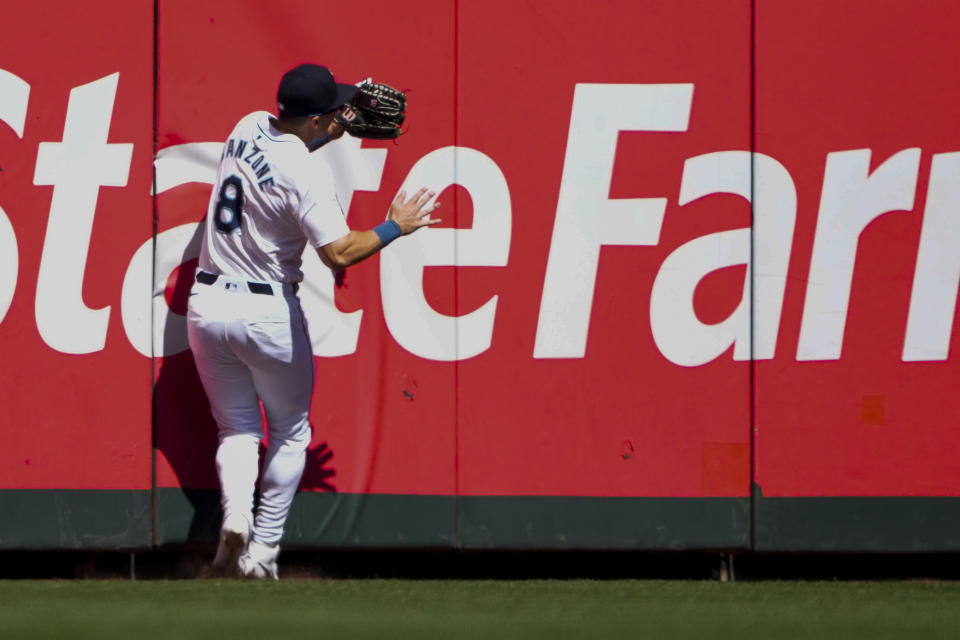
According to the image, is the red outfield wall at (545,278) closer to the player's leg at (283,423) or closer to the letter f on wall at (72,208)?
the letter f on wall at (72,208)

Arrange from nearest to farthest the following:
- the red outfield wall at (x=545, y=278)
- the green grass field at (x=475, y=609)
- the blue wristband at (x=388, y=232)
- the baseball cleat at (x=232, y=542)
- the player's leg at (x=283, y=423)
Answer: the green grass field at (x=475, y=609), the blue wristband at (x=388, y=232), the baseball cleat at (x=232, y=542), the player's leg at (x=283, y=423), the red outfield wall at (x=545, y=278)

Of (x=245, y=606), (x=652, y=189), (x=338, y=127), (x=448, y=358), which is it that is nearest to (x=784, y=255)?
(x=652, y=189)

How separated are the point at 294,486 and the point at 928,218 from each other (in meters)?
2.63

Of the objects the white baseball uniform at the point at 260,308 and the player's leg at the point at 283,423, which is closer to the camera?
the white baseball uniform at the point at 260,308

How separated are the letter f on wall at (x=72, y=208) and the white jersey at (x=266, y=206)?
0.57 meters

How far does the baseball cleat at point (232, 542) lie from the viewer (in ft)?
14.2

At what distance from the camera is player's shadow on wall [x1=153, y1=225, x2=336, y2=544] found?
4742mm

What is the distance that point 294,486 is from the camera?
4523mm

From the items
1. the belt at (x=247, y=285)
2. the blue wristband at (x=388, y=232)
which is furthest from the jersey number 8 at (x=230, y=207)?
the blue wristband at (x=388, y=232)

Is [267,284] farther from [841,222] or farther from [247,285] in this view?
[841,222]

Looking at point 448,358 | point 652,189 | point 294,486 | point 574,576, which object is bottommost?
point 574,576

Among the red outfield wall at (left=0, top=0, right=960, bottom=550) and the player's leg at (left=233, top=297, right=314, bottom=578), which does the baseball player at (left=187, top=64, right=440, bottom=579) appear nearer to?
the player's leg at (left=233, top=297, right=314, bottom=578)

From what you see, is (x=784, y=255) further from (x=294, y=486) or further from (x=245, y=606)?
(x=245, y=606)

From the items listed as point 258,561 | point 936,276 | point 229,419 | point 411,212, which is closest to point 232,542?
point 258,561
